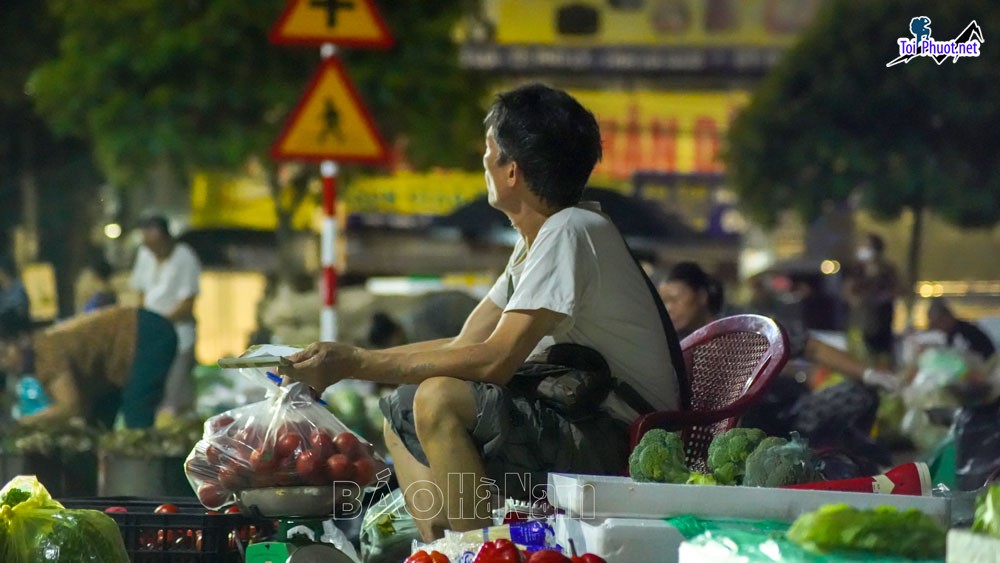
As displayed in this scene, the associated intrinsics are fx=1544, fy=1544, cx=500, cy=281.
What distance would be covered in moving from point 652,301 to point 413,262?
1685 centimetres

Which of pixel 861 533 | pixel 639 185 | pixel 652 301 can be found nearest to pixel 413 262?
pixel 639 185

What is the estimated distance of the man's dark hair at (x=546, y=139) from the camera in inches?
177

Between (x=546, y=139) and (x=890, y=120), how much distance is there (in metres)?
15.5

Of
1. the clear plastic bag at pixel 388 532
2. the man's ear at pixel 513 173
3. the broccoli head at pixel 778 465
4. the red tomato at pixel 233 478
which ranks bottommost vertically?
the clear plastic bag at pixel 388 532

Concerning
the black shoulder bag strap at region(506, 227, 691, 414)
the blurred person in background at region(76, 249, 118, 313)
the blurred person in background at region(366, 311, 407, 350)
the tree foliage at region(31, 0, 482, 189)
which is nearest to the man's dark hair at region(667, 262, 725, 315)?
the black shoulder bag strap at region(506, 227, 691, 414)

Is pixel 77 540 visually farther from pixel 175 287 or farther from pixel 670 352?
pixel 175 287

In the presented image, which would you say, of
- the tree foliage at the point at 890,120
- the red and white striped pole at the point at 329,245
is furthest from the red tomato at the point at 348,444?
the tree foliage at the point at 890,120

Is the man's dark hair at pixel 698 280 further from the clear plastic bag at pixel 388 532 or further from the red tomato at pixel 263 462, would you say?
the red tomato at pixel 263 462

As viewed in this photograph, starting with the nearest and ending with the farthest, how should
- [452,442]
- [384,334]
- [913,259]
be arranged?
[452,442] < [384,334] < [913,259]

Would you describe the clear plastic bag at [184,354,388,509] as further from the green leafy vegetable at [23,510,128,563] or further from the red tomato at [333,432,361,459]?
the green leafy vegetable at [23,510,128,563]

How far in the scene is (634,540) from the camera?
351 centimetres

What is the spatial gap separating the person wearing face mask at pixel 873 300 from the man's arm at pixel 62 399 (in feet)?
25.8

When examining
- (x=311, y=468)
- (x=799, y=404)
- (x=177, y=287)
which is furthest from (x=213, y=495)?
(x=177, y=287)

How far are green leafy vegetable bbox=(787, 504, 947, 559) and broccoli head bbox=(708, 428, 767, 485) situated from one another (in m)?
0.72
